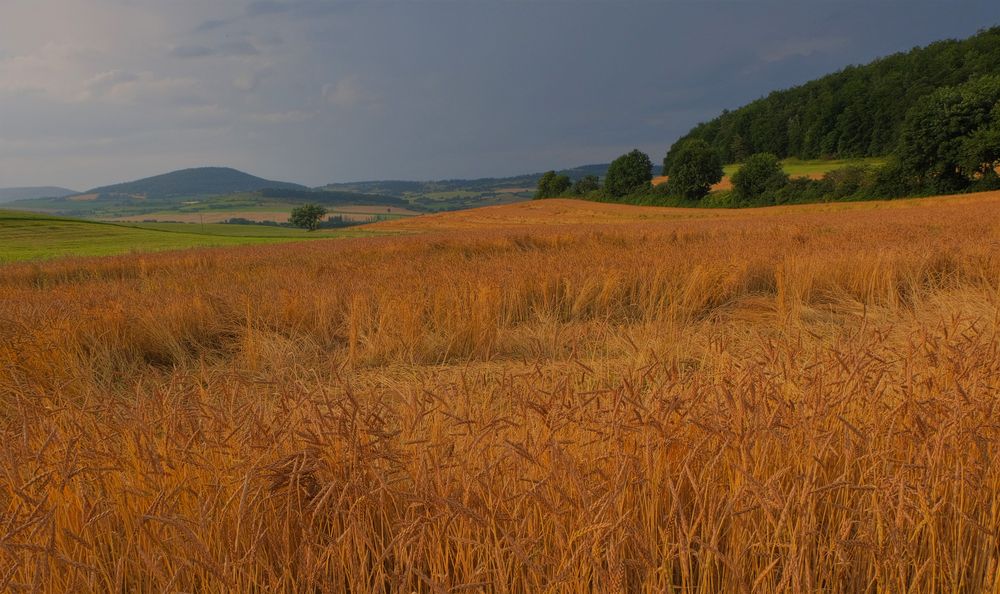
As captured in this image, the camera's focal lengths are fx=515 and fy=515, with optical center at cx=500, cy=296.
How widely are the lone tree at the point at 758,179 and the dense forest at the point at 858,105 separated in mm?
13233

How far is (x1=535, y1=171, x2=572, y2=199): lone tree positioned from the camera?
8225 centimetres

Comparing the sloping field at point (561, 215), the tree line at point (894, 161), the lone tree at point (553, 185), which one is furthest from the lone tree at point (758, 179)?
the lone tree at point (553, 185)

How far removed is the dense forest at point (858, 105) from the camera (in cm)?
5994

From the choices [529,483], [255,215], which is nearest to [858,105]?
[529,483]

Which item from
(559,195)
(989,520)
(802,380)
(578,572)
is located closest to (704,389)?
(802,380)

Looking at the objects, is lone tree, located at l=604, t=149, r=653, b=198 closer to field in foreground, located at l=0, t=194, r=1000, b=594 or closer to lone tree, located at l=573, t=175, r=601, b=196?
lone tree, located at l=573, t=175, r=601, b=196

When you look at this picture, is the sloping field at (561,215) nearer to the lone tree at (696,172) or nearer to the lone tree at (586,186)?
the lone tree at (696,172)

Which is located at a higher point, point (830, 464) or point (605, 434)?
point (605, 434)

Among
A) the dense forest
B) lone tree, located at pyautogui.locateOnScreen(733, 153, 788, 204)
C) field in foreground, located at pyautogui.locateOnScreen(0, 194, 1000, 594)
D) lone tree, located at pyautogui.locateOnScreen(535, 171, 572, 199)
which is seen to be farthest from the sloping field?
field in foreground, located at pyautogui.locateOnScreen(0, 194, 1000, 594)

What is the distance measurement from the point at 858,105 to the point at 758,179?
87.6 feet

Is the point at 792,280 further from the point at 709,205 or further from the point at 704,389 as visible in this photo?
the point at 709,205

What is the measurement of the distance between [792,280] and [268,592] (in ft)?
20.0

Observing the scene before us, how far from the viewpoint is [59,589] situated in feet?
4.05

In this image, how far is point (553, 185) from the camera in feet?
271
